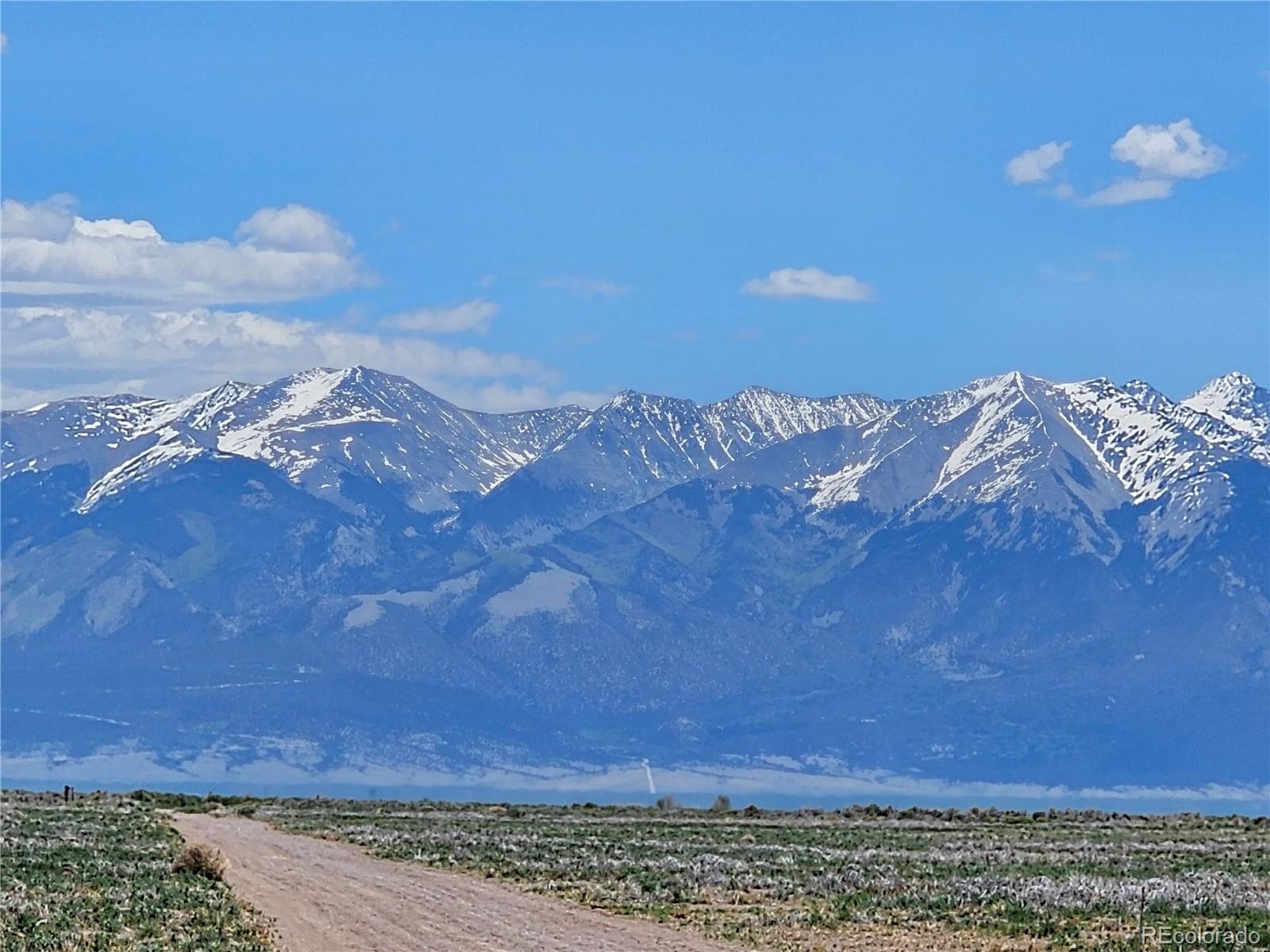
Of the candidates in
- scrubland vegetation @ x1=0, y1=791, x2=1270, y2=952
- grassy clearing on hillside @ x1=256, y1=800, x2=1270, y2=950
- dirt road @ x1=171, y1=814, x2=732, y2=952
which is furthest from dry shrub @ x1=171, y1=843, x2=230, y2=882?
grassy clearing on hillside @ x1=256, y1=800, x2=1270, y2=950

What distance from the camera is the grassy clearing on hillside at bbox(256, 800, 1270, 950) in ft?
115

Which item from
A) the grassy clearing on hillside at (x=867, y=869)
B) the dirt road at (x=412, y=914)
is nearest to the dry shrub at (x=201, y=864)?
the dirt road at (x=412, y=914)

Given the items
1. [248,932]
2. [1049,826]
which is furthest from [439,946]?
[1049,826]

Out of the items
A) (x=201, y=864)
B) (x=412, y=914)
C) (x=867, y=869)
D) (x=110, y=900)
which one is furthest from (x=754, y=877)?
(x=110, y=900)

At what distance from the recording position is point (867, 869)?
146 ft

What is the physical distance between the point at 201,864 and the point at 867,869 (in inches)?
578

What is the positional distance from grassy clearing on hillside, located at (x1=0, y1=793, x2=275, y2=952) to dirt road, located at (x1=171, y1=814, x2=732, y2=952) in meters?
0.98

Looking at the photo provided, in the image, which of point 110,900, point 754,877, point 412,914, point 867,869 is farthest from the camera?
point 867,869

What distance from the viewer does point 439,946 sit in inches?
1296

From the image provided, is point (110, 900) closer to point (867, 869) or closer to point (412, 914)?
point (412, 914)

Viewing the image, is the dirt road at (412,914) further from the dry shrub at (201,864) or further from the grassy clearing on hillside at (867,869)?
the grassy clearing on hillside at (867,869)

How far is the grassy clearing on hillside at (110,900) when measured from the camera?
1271 inches

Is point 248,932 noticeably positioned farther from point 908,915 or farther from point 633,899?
point 908,915

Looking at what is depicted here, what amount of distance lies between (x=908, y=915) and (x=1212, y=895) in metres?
6.91
